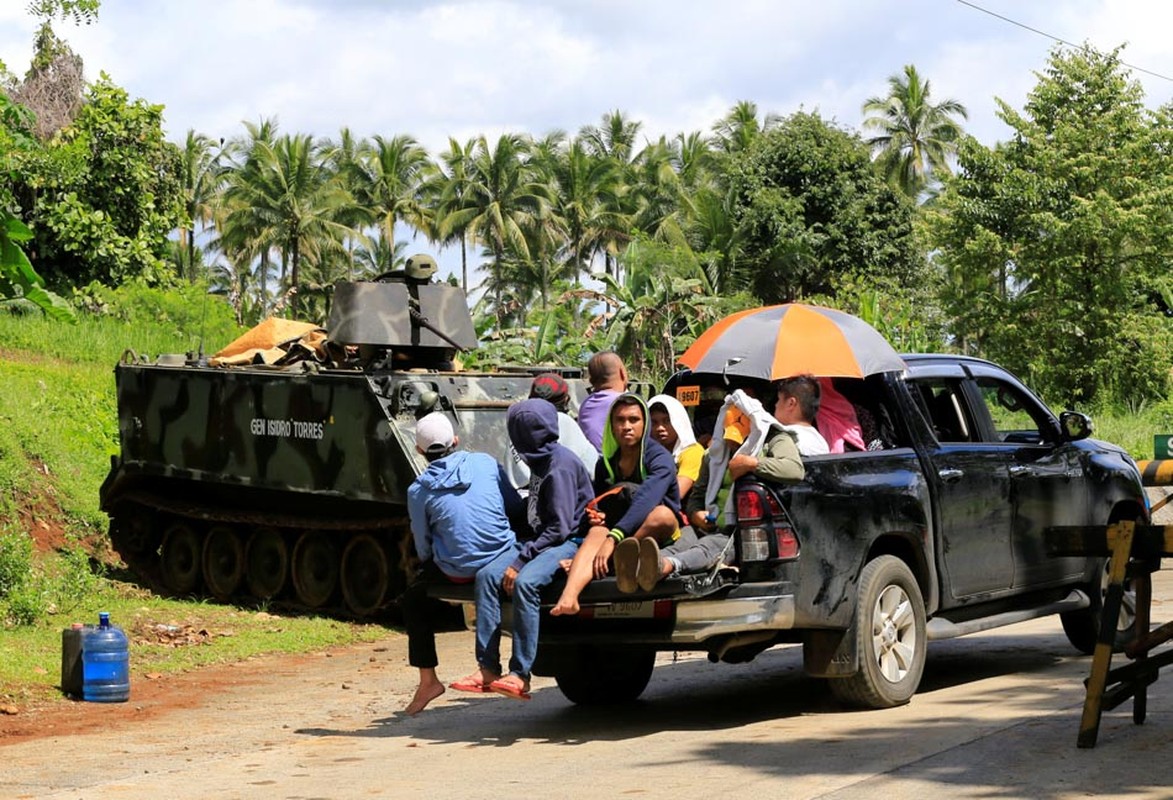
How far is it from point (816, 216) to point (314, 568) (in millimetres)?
28804

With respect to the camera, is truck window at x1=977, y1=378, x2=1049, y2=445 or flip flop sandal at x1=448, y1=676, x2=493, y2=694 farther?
truck window at x1=977, y1=378, x2=1049, y2=445

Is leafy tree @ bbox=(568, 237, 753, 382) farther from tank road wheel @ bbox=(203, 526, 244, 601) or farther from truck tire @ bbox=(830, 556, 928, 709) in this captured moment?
truck tire @ bbox=(830, 556, 928, 709)

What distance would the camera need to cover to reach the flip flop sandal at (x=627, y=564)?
7.77 metres

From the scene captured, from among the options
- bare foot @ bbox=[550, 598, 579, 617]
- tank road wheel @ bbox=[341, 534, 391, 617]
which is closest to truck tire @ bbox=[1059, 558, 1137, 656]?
bare foot @ bbox=[550, 598, 579, 617]

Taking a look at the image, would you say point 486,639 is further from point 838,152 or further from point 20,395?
point 838,152

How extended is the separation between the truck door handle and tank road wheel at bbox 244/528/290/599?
8.74 m

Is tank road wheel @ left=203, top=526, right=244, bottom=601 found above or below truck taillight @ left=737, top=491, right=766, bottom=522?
below

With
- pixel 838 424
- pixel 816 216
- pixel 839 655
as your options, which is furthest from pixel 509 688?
pixel 816 216

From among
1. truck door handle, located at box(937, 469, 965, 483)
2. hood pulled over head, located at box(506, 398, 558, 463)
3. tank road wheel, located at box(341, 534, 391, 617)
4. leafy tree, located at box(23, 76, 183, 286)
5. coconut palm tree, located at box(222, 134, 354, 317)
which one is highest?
coconut palm tree, located at box(222, 134, 354, 317)

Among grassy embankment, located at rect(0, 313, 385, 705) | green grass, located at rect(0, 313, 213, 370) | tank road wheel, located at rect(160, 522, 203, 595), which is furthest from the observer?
green grass, located at rect(0, 313, 213, 370)

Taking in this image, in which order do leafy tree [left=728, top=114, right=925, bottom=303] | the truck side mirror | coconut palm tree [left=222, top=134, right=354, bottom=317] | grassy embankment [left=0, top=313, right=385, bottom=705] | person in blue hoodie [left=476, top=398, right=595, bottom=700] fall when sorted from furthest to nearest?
coconut palm tree [left=222, top=134, right=354, bottom=317]
leafy tree [left=728, top=114, right=925, bottom=303]
grassy embankment [left=0, top=313, right=385, bottom=705]
the truck side mirror
person in blue hoodie [left=476, top=398, right=595, bottom=700]

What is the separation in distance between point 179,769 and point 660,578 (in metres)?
2.40

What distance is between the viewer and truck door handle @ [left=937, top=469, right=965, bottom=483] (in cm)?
901

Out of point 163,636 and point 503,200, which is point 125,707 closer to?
point 163,636
